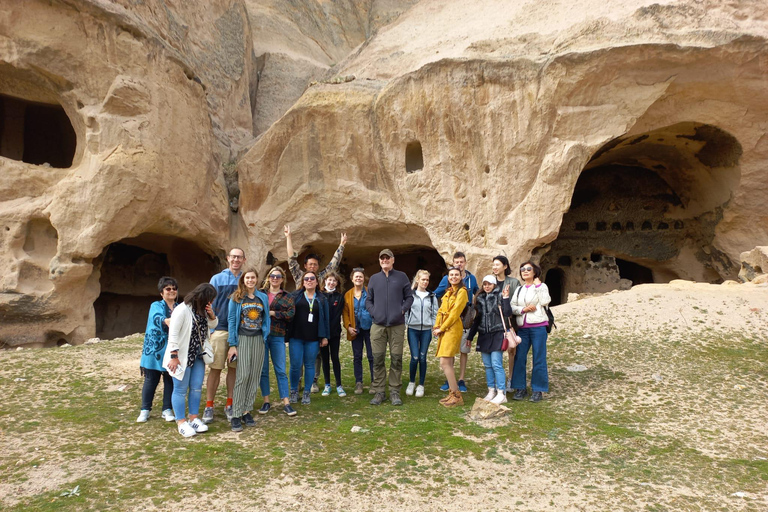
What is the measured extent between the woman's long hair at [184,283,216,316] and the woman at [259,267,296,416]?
0.64 m

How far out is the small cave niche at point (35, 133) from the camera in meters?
13.2

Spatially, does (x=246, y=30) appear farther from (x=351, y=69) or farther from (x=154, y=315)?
(x=154, y=315)

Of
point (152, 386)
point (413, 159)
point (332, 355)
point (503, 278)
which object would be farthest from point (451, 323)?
point (413, 159)

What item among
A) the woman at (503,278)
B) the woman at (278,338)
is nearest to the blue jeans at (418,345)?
the woman at (503,278)

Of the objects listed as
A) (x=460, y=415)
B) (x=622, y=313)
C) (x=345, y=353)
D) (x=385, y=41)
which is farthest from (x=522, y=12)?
(x=460, y=415)

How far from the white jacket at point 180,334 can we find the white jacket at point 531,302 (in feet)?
10.3

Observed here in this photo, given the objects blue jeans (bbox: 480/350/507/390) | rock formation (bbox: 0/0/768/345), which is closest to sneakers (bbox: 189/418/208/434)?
blue jeans (bbox: 480/350/507/390)

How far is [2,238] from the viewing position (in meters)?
10.9

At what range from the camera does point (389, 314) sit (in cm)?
498

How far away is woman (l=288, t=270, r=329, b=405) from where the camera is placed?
16.2 ft

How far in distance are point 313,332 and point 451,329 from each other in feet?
4.59

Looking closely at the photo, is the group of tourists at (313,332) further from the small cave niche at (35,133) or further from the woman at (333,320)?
the small cave niche at (35,133)

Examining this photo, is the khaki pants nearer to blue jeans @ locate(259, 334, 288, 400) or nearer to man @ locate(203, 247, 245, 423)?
blue jeans @ locate(259, 334, 288, 400)

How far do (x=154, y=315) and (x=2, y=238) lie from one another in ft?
29.9
